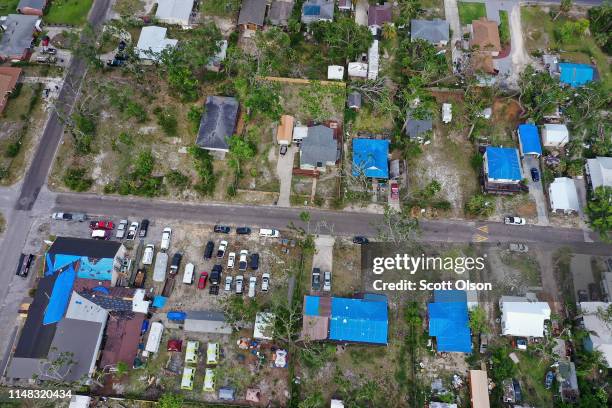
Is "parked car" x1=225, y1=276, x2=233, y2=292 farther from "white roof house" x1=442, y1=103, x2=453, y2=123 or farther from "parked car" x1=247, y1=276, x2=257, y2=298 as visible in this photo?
"white roof house" x1=442, y1=103, x2=453, y2=123

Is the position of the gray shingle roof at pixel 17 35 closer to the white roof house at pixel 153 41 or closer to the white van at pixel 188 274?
the white roof house at pixel 153 41

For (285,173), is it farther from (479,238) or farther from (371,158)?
(479,238)

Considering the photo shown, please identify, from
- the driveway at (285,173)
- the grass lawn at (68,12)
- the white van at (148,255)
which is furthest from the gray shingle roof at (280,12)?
the white van at (148,255)

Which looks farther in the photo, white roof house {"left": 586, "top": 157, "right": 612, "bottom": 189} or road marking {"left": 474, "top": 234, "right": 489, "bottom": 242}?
white roof house {"left": 586, "top": 157, "right": 612, "bottom": 189}

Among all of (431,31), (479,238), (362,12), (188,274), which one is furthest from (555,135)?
(188,274)

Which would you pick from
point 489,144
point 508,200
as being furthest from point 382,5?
point 508,200

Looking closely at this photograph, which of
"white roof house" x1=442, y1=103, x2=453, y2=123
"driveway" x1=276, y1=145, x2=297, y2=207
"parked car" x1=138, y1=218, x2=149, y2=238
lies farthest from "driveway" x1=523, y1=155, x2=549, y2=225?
"parked car" x1=138, y1=218, x2=149, y2=238
